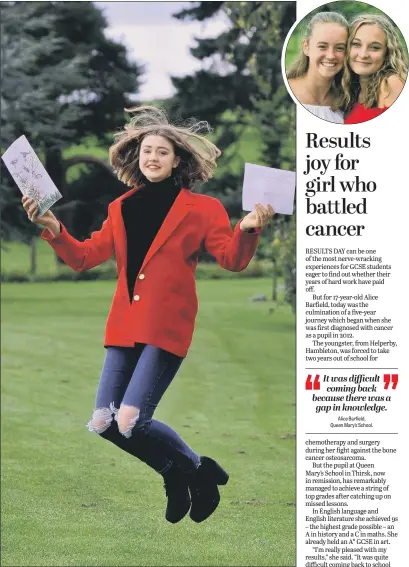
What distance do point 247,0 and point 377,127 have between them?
6782mm

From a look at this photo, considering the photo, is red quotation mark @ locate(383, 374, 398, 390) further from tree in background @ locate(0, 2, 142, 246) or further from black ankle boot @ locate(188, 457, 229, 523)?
tree in background @ locate(0, 2, 142, 246)

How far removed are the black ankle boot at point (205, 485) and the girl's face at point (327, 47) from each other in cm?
211

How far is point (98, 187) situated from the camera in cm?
952

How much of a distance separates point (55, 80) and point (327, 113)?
492 inches

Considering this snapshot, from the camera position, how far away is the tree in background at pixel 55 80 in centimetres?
1659

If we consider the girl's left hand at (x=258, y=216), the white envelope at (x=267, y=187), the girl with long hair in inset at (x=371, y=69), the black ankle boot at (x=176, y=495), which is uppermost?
the girl with long hair in inset at (x=371, y=69)

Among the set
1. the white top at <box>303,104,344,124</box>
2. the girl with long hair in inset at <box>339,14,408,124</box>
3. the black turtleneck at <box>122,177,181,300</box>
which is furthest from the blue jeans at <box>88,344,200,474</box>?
the girl with long hair in inset at <box>339,14,408,124</box>

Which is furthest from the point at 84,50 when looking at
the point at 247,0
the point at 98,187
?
the point at 98,187

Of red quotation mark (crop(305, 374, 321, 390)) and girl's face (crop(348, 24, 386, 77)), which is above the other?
girl's face (crop(348, 24, 386, 77))

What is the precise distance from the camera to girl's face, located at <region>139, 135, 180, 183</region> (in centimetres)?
571

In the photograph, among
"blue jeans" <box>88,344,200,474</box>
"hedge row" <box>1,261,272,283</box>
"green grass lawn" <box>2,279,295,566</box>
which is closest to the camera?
"blue jeans" <box>88,344,200,474</box>

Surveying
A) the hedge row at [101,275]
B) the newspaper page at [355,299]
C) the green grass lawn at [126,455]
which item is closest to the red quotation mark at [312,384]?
the newspaper page at [355,299]

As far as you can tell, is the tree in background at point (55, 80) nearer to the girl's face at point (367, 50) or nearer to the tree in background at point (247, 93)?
the tree in background at point (247, 93)

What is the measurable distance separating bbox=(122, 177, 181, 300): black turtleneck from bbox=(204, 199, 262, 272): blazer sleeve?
0.81ft
